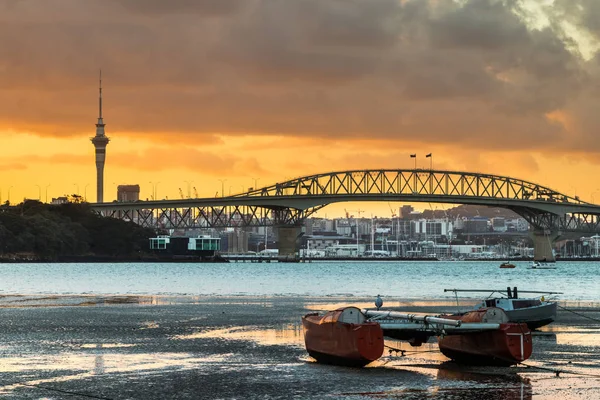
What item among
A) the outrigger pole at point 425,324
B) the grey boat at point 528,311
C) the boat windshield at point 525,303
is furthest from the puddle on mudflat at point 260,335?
the boat windshield at point 525,303

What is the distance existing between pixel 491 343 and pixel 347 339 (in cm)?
385

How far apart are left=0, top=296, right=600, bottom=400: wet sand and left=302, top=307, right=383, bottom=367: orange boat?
45cm

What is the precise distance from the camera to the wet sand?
2658cm

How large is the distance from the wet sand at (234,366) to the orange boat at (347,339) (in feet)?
1.47

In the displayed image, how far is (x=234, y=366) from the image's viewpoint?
102 feet

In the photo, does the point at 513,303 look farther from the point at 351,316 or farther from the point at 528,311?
the point at 351,316

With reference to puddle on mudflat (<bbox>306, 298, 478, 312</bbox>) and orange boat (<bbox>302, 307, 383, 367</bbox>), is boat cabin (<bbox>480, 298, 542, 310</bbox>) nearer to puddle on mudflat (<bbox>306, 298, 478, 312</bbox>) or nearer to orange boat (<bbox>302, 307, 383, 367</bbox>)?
orange boat (<bbox>302, 307, 383, 367</bbox>)

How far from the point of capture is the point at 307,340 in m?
33.1

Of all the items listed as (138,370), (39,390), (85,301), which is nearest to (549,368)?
(138,370)

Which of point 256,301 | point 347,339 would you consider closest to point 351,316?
point 347,339

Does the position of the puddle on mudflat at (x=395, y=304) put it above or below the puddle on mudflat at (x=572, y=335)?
above

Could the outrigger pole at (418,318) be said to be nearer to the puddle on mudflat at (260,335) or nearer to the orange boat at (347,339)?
the orange boat at (347,339)

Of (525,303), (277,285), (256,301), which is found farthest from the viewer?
(277,285)

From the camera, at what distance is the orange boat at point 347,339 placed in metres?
30.9
